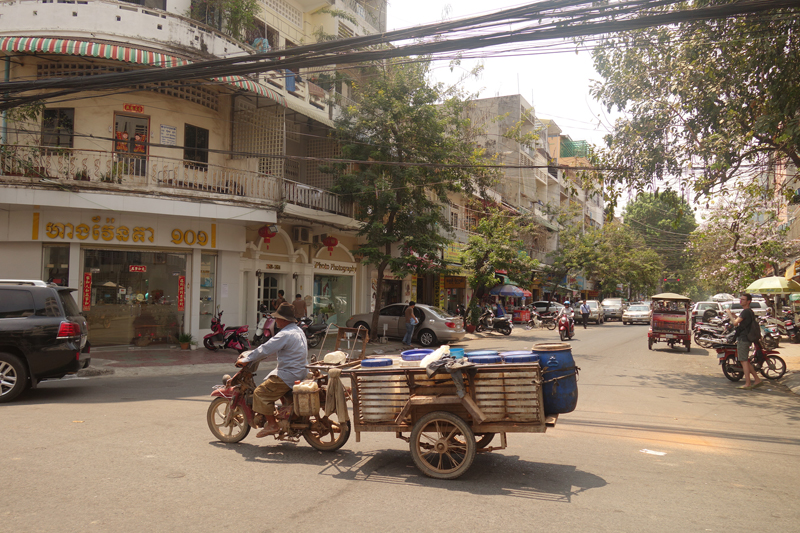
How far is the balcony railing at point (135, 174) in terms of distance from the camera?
14414 mm

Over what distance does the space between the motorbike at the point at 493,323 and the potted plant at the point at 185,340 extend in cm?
1395

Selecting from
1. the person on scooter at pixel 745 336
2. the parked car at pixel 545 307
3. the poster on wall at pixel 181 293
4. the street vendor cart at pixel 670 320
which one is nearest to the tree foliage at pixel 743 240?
the street vendor cart at pixel 670 320

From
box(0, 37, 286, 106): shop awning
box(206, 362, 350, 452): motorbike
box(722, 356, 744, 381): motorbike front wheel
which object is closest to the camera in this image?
box(206, 362, 350, 452): motorbike

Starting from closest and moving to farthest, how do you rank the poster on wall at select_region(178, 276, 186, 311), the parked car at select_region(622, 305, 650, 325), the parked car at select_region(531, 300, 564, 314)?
the poster on wall at select_region(178, 276, 186, 311), the parked car at select_region(531, 300, 564, 314), the parked car at select_region(622, 305, 650, 325)

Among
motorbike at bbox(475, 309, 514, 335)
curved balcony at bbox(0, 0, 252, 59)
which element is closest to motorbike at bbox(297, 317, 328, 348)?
curved balcony at bbox(0, 0, 252, 59)

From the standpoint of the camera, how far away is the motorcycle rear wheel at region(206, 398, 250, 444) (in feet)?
20.5

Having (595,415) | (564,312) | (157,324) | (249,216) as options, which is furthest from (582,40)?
(564,312)

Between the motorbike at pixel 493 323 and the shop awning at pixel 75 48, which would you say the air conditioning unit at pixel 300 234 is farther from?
the motorbike at pixel 493 323

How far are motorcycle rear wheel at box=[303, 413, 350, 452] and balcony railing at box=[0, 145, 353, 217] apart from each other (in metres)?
11.5

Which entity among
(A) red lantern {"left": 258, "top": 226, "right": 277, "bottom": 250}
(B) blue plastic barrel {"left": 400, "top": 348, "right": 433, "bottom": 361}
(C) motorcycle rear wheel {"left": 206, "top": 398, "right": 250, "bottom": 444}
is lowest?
(C) motorcycle rear wheel {"left": 206, "top": 398, "right": 250, "bottom": 444}

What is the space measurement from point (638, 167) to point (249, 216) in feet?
A: 35.4

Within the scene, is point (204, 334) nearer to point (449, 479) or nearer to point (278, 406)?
point (278, 406)

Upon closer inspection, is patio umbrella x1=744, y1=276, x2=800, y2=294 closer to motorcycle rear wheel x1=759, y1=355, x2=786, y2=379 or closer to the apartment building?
motorcycle rear wheel x1=759, y1=355, x2=786, y2=379

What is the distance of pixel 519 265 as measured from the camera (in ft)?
87.5
